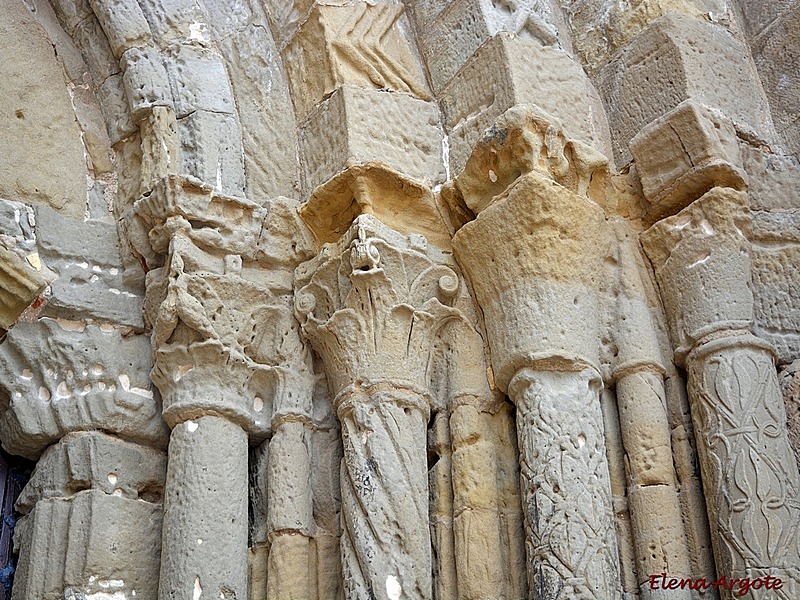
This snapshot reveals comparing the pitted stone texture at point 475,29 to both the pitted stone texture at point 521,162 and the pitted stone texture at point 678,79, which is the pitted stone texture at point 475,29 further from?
the pitted stone texture at point 521,162

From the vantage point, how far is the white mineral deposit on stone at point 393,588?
122 inches

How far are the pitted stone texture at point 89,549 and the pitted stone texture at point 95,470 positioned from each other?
46 mm

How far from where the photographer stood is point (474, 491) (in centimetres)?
327

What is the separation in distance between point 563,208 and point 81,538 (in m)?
1.80

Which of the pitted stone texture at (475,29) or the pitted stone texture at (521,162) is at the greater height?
the pitted stone texture at (475,29)

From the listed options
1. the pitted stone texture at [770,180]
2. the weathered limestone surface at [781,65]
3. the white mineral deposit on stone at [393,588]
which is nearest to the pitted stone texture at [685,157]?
the pitted stone texture at [770,180]

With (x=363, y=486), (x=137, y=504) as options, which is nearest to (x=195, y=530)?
(x=137, y=504)

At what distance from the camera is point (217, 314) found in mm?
3545

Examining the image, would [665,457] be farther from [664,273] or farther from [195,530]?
[195,530]

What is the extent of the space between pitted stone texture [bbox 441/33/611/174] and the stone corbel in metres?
0.23

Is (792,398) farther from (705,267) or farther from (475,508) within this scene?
(475,508)

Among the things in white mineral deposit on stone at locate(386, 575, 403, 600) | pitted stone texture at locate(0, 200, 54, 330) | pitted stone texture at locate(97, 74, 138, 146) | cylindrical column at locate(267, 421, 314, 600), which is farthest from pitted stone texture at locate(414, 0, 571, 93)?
white mineral deposit on stone at locate(386, 575, 403, 600)

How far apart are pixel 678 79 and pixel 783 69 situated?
1.84ft

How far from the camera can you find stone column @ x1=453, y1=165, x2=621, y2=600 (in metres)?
3.05
